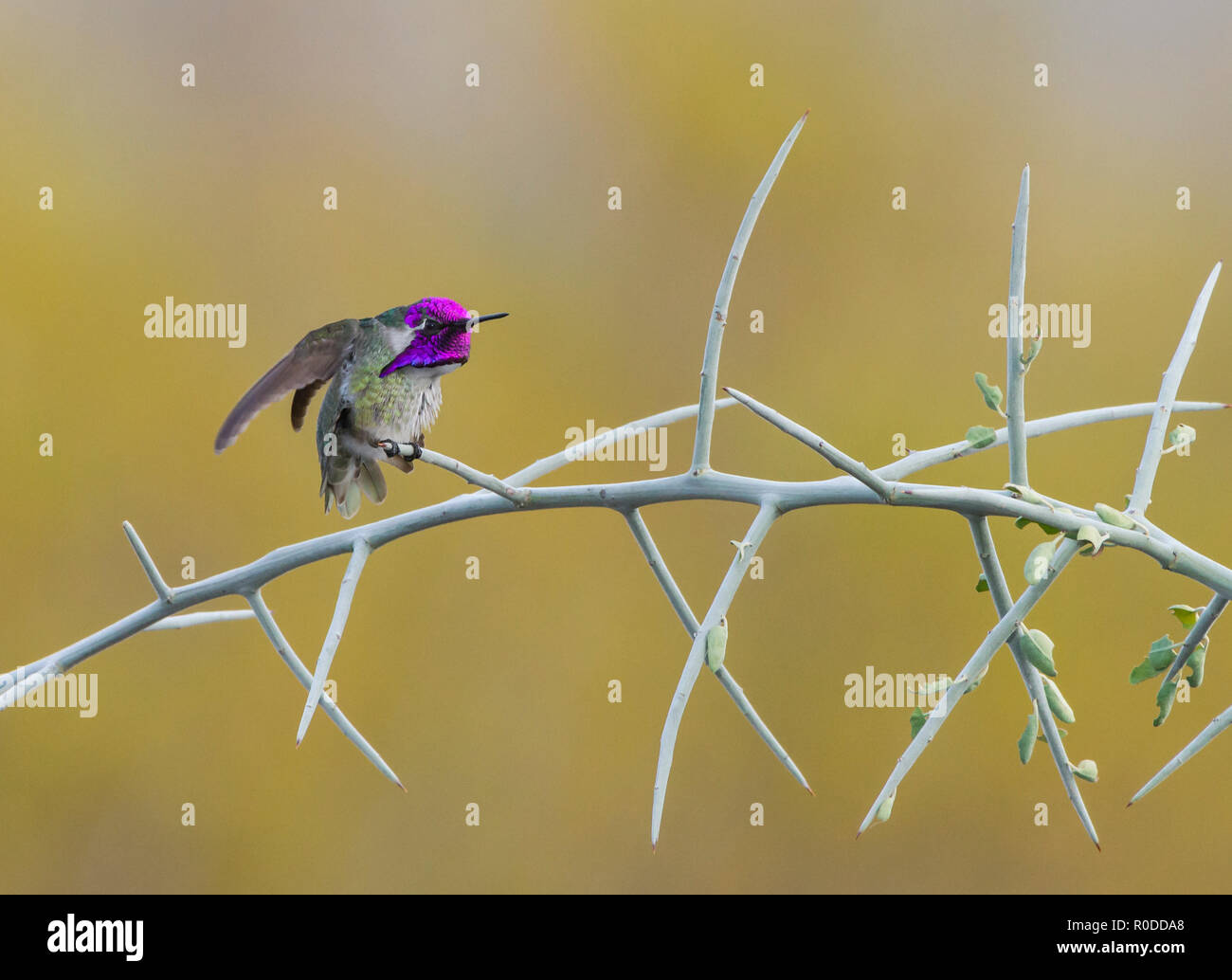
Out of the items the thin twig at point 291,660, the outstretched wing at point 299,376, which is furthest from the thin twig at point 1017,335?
the outstretched wing at point 299,376

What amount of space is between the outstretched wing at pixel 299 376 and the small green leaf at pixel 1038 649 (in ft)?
1.58

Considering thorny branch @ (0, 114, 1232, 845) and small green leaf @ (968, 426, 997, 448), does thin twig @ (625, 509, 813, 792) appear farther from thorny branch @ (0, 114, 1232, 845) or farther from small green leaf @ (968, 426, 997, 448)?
small green leaf @ (968, 426, 997, 448)

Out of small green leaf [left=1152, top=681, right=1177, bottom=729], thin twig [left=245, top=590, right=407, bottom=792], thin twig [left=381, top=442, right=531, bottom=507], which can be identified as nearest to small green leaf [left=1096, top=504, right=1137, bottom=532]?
small green leaf [left=1152, top=681, right=1177, bottom=729]

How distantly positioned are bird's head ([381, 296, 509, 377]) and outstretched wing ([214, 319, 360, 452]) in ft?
0.14

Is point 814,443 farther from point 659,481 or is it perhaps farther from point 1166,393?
point 1166,393

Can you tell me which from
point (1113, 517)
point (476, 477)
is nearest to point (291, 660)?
point (476, 477)

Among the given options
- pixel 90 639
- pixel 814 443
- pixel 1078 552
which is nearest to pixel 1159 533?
pixel 1078 552

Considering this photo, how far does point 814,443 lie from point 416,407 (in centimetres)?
50

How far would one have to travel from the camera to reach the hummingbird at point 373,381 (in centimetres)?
81

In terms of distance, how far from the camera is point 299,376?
77 cm

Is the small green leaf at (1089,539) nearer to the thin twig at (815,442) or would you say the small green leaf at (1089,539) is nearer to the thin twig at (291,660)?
the thin twig at (815,442)

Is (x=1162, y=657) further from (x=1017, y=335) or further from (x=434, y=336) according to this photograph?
(x=434, y=336)

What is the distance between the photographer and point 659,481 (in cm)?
53

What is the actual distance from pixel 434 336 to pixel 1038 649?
1.67 ft
